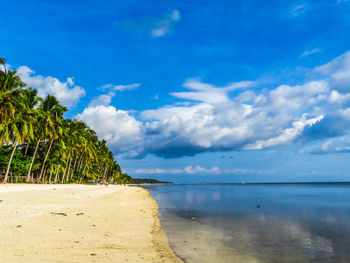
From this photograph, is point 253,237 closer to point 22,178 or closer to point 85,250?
point 85,250

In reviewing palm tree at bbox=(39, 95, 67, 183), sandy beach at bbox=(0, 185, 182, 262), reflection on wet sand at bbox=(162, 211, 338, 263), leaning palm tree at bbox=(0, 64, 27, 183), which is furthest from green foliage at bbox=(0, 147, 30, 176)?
reflection on wet sand at bbox=(162, 211, 338, 263)

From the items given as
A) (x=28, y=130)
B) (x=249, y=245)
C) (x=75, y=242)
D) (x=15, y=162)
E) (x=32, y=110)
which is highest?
(x=32, y=110)

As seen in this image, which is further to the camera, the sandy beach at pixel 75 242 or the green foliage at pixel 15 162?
the green foliage at pixel 15 162

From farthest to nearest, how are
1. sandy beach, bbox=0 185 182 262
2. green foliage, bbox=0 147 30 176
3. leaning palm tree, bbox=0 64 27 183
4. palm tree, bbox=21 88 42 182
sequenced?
1. green foliage, bbox=0 147 30 176
2. palm tree, bbox=21 88 42 182
3. leaning palm tree, bbox=0 64 27 183
4. sandy beach, bbox=0 185 182 262

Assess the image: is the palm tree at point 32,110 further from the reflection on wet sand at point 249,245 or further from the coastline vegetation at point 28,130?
the reflection on wet sand at point 249,245

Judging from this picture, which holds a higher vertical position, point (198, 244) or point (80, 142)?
point (80, 142)

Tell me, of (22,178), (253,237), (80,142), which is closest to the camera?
(253,237)

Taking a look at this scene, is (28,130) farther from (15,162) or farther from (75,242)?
(75,242)

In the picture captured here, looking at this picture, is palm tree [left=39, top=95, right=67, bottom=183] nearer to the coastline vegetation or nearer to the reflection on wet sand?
the coastline vegetation

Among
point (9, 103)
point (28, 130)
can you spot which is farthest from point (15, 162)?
point (9, 103)

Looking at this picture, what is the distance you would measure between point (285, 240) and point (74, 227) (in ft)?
29.5

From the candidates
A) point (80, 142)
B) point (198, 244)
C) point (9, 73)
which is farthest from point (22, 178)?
point (198, 244)

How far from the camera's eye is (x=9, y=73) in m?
37.8

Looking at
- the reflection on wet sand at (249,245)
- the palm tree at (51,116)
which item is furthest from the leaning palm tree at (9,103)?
the reflection on wet sand at (249,245)
